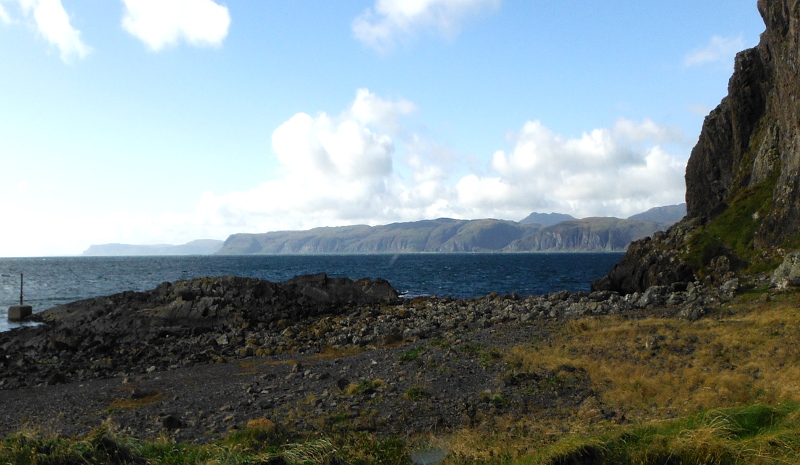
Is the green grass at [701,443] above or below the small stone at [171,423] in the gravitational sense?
above

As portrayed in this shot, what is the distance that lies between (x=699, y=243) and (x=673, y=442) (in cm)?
4201

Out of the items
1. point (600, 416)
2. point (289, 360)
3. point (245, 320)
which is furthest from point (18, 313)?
point (600, 416)

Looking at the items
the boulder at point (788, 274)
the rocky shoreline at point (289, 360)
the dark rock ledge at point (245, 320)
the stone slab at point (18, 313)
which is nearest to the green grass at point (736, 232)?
the dark rock ledge at point (245, 320)

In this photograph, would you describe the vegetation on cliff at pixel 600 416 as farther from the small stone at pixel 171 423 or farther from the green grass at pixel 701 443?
the small stone at pixel 171 423

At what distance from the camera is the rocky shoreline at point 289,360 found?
14.6 metres

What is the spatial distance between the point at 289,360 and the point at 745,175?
164 feet

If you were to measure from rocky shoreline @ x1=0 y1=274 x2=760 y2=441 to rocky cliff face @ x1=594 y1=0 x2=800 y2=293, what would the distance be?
7576mm

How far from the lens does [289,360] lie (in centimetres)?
2578

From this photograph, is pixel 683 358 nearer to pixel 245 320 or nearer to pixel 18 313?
pixel 245 320

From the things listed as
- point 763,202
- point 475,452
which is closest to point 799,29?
point 763,202

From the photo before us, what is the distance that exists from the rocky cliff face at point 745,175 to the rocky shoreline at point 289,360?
7.58m

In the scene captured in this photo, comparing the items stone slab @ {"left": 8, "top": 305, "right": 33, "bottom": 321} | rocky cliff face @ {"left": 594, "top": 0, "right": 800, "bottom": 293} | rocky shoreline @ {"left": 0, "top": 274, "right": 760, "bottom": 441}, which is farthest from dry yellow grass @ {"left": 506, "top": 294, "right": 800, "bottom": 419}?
stone slab @ {"left": 8, "top": 305, "right": 33, "bottom": 321}

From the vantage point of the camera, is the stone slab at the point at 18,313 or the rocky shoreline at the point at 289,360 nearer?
the rocky shoreline at the point at 289,360

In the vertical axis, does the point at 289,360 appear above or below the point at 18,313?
above
